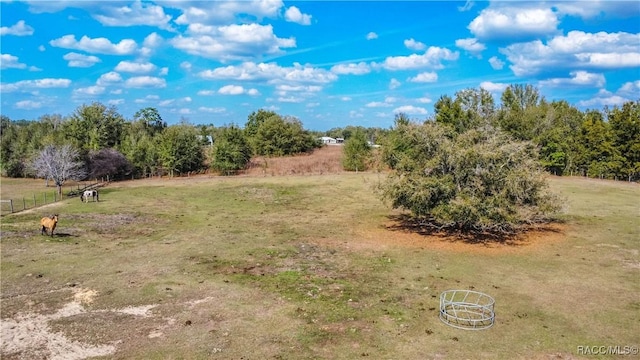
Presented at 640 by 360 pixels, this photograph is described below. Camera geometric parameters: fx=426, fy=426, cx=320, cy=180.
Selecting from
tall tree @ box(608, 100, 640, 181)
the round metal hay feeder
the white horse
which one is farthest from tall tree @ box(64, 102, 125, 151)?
tall tree @ box(608, 100, 640, 181)

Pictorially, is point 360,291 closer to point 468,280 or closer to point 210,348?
point 468,280

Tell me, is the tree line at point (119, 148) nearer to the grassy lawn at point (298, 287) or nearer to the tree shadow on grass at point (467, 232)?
the grassy lawn at point (298, 287)

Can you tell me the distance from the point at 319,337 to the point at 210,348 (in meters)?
2.85

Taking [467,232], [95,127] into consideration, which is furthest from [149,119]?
[467,232]

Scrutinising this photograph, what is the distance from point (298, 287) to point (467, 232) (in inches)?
473

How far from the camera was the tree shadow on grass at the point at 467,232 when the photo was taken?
21891 millimetres

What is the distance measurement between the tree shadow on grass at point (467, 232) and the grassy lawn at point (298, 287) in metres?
0.53

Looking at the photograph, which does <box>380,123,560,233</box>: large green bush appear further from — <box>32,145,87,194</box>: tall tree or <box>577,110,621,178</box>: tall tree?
<box>577,110,621,178</box>: tall tree

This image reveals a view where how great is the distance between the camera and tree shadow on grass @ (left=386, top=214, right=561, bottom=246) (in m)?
21.9

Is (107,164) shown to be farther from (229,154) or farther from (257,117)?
(257,117)

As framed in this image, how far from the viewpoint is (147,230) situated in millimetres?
24156

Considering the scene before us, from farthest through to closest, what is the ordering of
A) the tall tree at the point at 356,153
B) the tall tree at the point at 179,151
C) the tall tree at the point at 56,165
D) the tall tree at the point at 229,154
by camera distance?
1. the tall tree at the point at 356,153
2. the tall tree at the point at 229,154
3. the tall tree at the point at 179,151
4. the tall tree at the point at 56,165

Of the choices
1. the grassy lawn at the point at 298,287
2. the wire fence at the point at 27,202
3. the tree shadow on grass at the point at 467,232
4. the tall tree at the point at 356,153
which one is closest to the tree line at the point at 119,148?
the wire fence at the point at 27,202

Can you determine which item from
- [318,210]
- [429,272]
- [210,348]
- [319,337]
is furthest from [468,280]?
[318,210]
